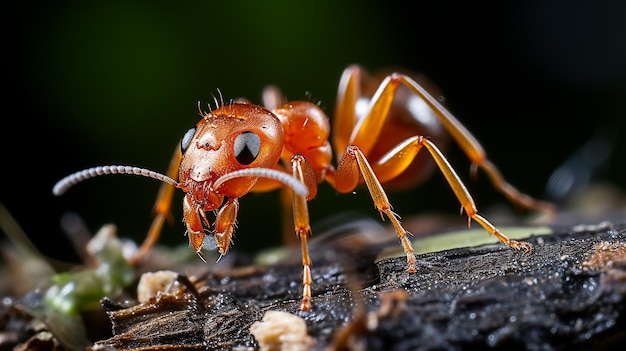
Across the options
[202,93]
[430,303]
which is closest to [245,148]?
[430,303]

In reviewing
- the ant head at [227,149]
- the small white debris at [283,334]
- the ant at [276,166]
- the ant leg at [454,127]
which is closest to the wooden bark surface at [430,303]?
the small white debris at [283,334]

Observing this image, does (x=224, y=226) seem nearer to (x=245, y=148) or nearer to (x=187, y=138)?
(x=245, y=148)

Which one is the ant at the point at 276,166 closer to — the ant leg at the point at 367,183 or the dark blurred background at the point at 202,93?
the ant leg at the point at 367,183

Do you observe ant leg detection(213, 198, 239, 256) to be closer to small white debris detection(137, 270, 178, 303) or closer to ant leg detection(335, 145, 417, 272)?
small white debris detection(137, 270, 178, 303)

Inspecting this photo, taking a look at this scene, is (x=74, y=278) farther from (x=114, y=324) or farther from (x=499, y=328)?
(x=499, y=328)

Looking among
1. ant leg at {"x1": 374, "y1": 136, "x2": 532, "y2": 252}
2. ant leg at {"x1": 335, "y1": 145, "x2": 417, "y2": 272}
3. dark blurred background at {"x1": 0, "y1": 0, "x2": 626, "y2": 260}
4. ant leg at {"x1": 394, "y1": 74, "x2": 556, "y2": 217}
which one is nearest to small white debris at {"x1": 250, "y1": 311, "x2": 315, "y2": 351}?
ant leg at {"x1": 335, "y1": 145, "x2": 417, "y2": 272}

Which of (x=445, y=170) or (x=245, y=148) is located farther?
(x=445, y=170)
